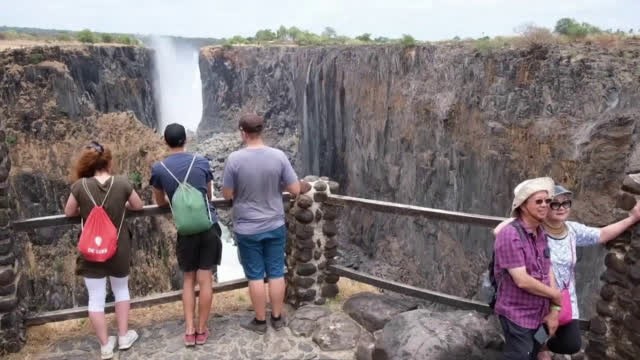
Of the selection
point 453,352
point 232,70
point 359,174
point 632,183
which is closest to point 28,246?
point 453,352

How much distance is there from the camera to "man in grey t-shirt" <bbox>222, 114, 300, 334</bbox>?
449 centimetres

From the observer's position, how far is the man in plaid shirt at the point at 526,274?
129 inches

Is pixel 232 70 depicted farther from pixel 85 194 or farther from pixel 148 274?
pixel 85 194

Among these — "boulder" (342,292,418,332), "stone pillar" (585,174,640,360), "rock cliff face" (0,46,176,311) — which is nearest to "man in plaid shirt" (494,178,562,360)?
"stone pillar" (585,174,640,360)

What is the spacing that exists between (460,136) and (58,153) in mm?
13827

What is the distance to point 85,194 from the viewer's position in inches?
169

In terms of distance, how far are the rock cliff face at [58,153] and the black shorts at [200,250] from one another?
167 centimetres

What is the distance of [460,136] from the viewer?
1816cm

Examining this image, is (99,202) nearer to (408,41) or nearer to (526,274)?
(526,274)

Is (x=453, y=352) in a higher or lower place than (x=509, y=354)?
lower

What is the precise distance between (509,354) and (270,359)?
7.11 feet

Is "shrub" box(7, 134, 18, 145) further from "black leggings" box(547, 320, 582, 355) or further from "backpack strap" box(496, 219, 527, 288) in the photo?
"black leggings" box(547, 320, 582, 355)

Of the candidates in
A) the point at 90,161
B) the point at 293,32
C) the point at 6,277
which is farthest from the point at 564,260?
the point at 293,32

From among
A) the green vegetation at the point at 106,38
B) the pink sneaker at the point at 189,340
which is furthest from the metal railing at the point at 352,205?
the green vegetation at the point at 106,38
